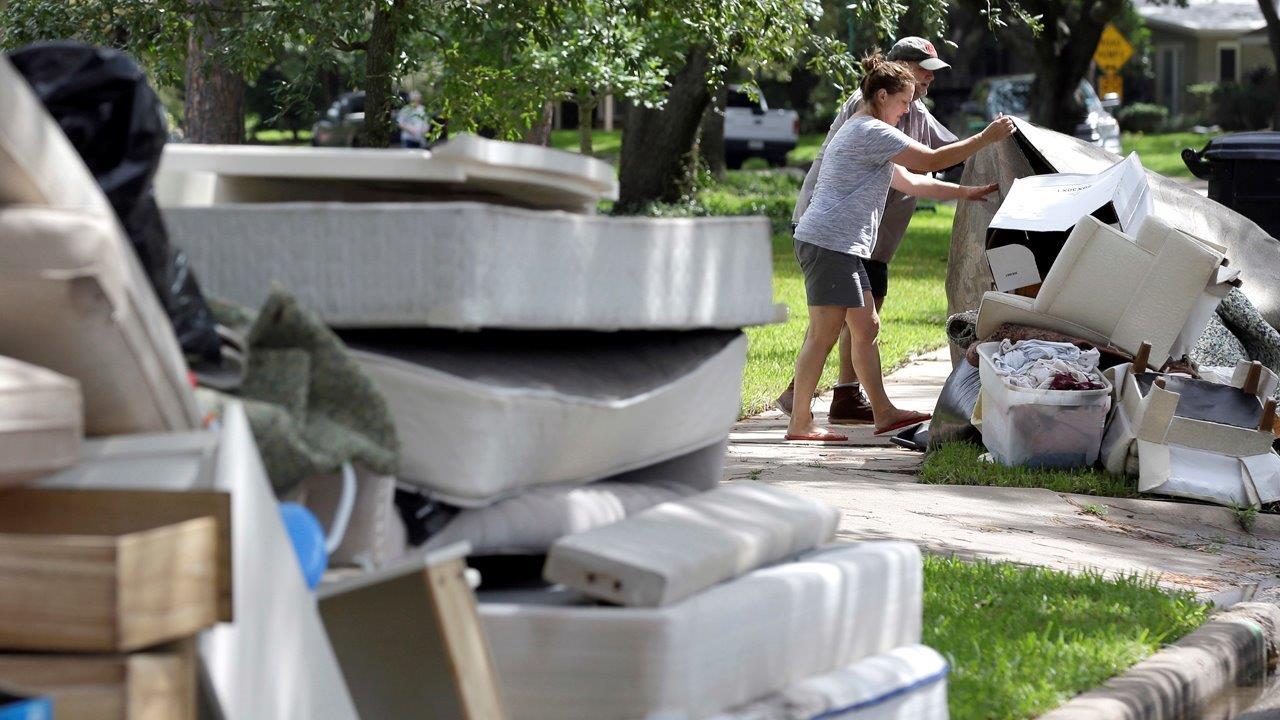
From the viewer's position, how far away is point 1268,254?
8.37m

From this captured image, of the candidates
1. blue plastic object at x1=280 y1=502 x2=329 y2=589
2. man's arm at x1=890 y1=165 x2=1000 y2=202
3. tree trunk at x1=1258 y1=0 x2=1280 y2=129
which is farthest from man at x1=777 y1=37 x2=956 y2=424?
tree trunk at x1=1258 y1=0 x2=1280 y2=129

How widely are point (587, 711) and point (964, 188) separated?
5383mm

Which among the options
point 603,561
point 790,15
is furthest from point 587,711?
point 790,15

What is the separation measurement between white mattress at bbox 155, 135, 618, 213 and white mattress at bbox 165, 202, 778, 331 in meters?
0.12

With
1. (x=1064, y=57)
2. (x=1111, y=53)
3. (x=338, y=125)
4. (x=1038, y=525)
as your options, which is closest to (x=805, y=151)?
(x=1111, y=53)

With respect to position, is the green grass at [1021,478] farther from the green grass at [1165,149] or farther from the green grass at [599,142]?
the green grass at [599,142]

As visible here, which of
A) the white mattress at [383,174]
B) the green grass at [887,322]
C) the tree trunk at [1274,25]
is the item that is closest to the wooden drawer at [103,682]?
the white mattress at [383,174]

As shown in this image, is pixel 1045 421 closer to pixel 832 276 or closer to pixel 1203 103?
pixel 832 276

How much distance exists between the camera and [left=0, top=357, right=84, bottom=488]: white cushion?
2.11 m

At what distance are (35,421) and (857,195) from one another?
5.99m

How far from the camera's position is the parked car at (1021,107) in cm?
3219

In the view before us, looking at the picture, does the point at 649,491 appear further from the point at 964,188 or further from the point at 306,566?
the point at 964,188

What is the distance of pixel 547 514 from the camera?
3.23 metres

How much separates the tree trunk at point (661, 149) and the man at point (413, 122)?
2749 millimetres
